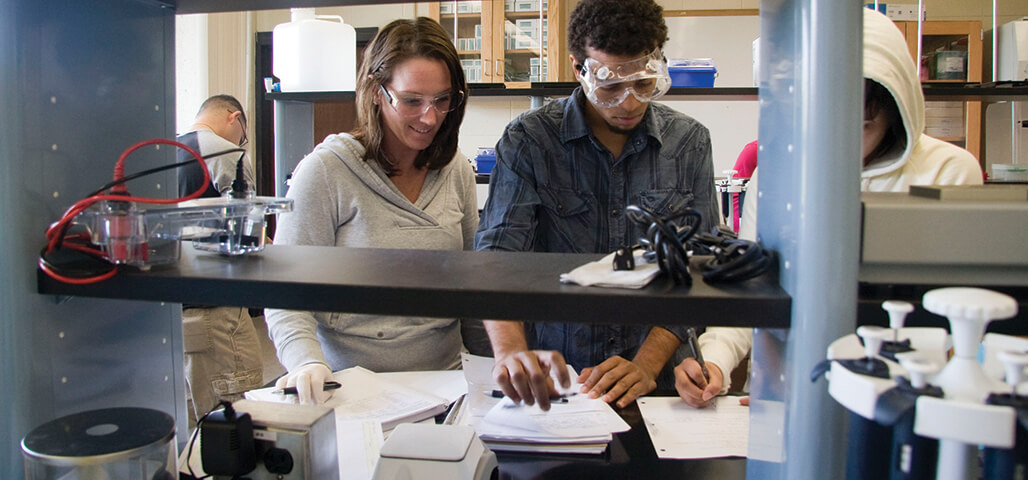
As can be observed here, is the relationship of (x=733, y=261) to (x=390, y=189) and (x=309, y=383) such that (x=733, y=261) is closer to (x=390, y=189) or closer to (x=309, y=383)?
(x=309, y=383)

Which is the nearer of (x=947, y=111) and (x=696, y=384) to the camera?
(x=696, y=384)

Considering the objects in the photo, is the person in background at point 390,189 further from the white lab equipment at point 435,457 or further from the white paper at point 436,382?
the white lab equipment at point 435,457

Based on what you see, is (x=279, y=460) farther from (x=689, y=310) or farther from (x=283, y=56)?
(x=283, y=56)

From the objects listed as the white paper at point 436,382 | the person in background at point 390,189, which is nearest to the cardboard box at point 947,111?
the person in background at point 390,189

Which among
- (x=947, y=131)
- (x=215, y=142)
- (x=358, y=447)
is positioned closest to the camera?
(x=358, y=447)

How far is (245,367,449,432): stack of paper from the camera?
1.20 meters

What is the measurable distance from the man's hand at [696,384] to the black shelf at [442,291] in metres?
0.54

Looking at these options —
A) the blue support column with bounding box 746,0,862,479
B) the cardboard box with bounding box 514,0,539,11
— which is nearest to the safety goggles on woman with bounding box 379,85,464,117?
the blue support column with bounding box 746,0,862,479

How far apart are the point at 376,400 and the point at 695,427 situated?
1.85 ft

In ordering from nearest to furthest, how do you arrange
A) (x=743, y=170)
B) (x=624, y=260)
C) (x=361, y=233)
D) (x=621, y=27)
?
(x=624, y=260), (x=621, y=27), (x=361, y=233), (x=743, y=170)

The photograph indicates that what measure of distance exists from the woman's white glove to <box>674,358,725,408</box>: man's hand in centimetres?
65

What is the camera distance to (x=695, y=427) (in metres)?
1.16

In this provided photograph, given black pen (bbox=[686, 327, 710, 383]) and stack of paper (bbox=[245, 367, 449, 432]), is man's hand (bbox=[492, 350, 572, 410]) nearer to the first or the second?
stack of paper (bbox=[245, 367, 449, 432])

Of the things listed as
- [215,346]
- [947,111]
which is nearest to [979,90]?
[947,111]
